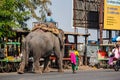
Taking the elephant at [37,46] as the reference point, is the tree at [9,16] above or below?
above

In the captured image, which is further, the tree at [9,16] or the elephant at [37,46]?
the tree at [9,16]

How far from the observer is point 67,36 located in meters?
32.2

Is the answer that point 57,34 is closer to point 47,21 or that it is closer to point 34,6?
point 47,21

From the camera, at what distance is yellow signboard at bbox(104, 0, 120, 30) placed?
39.3 metres

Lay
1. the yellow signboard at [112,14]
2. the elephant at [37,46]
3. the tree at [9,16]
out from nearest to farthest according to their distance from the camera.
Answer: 1. the elephant at [37,46]
2. the tree at [9,16]
3. the yellow signboard at [112,14]

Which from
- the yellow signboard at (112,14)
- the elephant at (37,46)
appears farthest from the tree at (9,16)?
the yellow signboard at (112,14)

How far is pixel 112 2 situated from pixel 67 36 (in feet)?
31.5

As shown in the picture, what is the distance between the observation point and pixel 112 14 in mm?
40500

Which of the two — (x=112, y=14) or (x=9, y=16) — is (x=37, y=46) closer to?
(x=9, y=16)

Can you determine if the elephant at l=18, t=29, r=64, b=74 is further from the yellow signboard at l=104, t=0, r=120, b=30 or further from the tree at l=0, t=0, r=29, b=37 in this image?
the yellow signboard at l=104, t=0, r=120, b=30

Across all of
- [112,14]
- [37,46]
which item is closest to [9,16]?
[37,46]

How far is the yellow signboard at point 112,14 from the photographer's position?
3934 centimetres

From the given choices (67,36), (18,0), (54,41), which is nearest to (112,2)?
(67,36)

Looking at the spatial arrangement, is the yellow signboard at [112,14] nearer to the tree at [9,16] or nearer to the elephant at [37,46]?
the tree at [9,16]
